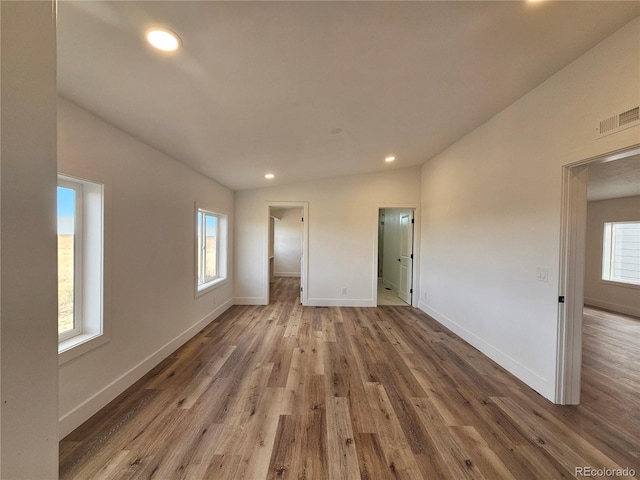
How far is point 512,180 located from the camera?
2.52m

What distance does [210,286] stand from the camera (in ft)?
12.7

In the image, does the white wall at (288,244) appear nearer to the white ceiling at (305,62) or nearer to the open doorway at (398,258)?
the open doorway at (398,258)

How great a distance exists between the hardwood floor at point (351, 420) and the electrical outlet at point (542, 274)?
1.00 metres

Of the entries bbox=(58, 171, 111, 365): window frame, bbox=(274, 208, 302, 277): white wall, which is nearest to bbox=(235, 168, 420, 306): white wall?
bbox=(58, 171, 111, 365): window frame

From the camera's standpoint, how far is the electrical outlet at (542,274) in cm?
212

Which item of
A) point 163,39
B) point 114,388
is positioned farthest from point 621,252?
point 114,388

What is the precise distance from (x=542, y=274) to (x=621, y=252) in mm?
4763

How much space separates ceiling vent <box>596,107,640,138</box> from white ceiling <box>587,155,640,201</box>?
453 millimetres

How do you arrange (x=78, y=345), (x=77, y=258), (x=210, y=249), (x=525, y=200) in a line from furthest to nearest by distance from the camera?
(x=210, y=249), (x=525, y=200), (x=77, y=258), (x=78, y=345)

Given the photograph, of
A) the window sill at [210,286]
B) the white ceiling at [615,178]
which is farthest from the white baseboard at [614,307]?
the window sill at [210,286]

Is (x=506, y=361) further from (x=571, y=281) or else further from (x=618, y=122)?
(x=618, y=122)

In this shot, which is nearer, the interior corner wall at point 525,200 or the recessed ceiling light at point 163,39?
the recessed ceiling light at point 163,39

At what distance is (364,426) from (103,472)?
1.60m

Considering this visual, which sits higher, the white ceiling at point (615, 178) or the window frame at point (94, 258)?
the white ceiling at point (615, 178)
